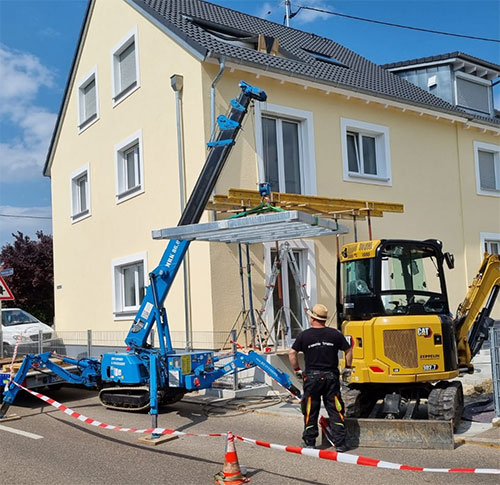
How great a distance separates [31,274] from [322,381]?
73.3 ft

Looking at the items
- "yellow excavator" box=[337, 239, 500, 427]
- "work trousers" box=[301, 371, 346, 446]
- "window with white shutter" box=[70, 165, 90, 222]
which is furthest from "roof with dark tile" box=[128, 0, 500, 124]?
"work trousers" box=[301, 371, 346, 446]

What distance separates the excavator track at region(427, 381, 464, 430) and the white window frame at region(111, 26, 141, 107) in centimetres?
1091

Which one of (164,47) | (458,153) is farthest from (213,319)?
(458,153)

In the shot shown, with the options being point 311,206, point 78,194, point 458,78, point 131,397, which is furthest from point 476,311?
point 78,194

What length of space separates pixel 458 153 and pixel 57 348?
39.1 ft

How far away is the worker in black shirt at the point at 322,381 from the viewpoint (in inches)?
281

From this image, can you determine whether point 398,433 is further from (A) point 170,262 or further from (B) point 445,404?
(A) point 170,262

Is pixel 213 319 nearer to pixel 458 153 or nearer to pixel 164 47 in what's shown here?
pixel 164 47

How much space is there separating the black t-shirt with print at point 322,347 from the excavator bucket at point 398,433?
0.74 metres

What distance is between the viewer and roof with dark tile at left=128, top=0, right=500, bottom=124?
554 inches

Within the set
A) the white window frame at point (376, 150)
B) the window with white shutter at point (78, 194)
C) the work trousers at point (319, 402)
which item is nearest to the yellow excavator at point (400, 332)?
the work trousers at point (319, 402)

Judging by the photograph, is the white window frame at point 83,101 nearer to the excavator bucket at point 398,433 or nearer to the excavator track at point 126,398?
the excavator track at point 126,398

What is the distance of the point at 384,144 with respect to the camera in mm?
16297

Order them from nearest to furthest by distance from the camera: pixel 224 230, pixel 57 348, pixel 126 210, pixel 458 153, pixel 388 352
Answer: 1. pixel 388 352
2. pixel 224 230
3. pixel 57 348
4. pixel 126 210
5. pixel 458 153
